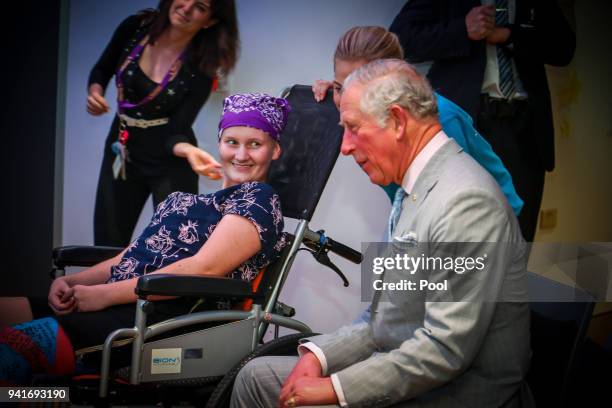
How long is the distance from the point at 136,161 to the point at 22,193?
559 mm

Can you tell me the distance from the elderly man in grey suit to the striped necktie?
120 centimetres

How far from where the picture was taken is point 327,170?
7.21 ft

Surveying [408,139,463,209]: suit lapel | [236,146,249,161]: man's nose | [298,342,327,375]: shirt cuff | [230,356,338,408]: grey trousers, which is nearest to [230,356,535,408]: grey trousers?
[230,356,338,408]: grey trousers

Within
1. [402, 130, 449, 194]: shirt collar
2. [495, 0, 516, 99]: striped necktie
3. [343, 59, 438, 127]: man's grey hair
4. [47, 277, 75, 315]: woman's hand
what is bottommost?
[47, 277, 75, 315]: woman's hand

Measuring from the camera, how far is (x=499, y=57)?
262 cm

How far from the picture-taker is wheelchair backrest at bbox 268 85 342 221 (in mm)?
2244

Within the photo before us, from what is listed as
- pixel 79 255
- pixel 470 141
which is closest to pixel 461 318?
pixel 470 141

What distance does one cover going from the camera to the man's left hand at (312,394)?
1403 mm

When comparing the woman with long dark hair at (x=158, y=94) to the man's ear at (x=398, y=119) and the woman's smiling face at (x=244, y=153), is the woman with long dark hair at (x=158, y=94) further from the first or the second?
the man's ear at (x=398, y=119)

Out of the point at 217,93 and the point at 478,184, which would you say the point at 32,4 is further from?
the point at 478,184

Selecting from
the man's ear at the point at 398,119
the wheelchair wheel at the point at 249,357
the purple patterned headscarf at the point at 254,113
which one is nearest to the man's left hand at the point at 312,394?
the wheelchair wheel at the point at 249,357

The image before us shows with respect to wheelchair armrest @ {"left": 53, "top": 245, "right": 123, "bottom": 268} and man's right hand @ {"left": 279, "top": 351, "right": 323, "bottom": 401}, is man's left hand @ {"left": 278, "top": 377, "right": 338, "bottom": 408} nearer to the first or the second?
man's right hand @ {"left": 279, "top": 351, "right": 323, "bottom": 401}

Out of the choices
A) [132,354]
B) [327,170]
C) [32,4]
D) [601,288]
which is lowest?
[132,354]

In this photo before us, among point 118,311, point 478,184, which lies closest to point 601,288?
point 478,184
